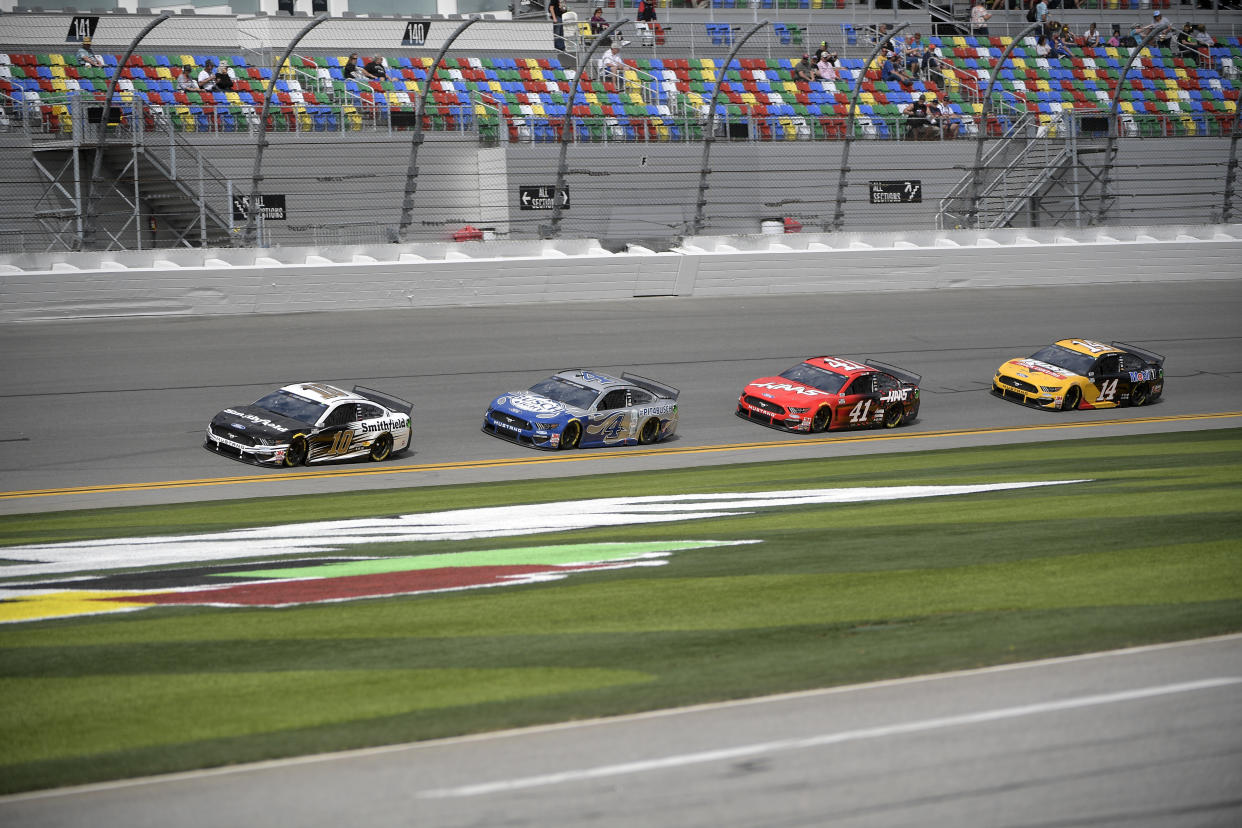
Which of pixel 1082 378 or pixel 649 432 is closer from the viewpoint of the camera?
pixel 649 432

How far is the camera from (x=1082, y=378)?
2191cm

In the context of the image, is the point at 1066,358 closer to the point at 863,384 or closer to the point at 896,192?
the point at 863,384

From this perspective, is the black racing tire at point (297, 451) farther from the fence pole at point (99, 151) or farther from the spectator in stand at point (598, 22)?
the spectator in stand at point (598, 22)

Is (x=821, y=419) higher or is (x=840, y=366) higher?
(x=840, y=366)

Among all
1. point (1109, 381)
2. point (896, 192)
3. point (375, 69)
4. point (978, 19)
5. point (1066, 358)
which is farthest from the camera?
point (978, 19)

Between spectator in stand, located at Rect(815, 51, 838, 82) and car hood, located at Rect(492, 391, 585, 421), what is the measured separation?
19.8 meters

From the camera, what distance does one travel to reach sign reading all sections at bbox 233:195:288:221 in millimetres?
24094

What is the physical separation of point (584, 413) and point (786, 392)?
350cm

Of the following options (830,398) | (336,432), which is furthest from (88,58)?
(830,398)

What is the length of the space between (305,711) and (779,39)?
3283cm

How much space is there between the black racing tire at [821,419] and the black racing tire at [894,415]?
107 centimetres

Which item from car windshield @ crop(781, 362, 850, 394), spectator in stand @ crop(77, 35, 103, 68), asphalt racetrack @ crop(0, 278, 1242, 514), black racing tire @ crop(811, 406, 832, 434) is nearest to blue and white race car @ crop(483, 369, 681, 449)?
asphalt racetrack @ crop(0, 278, 1242, 514)

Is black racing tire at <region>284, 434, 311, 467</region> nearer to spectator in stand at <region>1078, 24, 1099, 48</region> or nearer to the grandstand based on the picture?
the grandstand

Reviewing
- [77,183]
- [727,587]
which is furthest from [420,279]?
[727,587]
